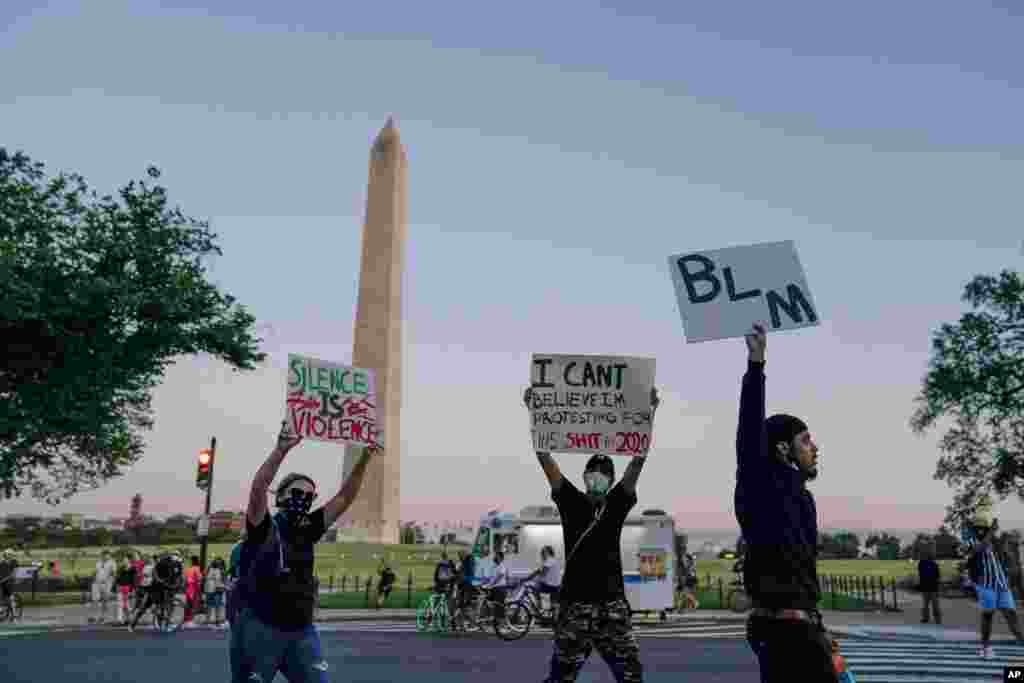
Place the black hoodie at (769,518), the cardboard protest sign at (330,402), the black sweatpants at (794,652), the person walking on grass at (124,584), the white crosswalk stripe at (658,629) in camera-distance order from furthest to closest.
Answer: the person walking on grass at (124,584), the white crosswalk stripe at (658,629), the cardboard protest sign at (330,402), the black hoodie at (769,518), the black sweatpants at (794,652)

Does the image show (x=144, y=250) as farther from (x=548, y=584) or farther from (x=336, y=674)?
(x=336, y=674)

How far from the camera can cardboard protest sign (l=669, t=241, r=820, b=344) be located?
5.63 m

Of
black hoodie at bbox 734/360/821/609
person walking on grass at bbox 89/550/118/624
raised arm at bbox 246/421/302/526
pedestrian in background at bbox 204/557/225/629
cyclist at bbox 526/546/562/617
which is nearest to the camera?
black hoodie at bbox 734/360/821/609

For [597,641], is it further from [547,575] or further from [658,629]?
[658,629]

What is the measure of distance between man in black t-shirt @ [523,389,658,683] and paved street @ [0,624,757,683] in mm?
6389

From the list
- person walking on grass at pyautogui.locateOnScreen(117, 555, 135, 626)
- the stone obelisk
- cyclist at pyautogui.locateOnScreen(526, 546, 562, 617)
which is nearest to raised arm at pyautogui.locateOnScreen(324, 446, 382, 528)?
cyclist at pyautogui.locateOnScreen(526, 546, 562, 617)

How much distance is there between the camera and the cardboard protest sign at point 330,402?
7848mm

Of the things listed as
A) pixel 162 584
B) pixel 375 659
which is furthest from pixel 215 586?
pixel 375 659

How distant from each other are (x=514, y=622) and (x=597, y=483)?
42.9 feet

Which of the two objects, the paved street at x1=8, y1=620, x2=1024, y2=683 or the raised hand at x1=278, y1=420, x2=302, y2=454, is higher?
the raised hand at x1=278, y1=420, x2=302, y2=454

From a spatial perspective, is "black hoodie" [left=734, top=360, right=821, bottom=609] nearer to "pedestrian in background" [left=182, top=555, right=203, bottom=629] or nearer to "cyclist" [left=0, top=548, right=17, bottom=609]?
"pedestrian in background" [left=182, top=555, right=203, bottom=629]

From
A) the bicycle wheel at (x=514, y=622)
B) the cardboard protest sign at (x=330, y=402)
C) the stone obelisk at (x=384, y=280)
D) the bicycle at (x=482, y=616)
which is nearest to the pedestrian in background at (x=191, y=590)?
the bicycle at (x=482, y=616)

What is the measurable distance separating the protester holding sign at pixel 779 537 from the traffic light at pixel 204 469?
25.2 metres

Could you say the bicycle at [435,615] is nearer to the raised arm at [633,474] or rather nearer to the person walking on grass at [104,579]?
the person walking on grass at [104,579]
